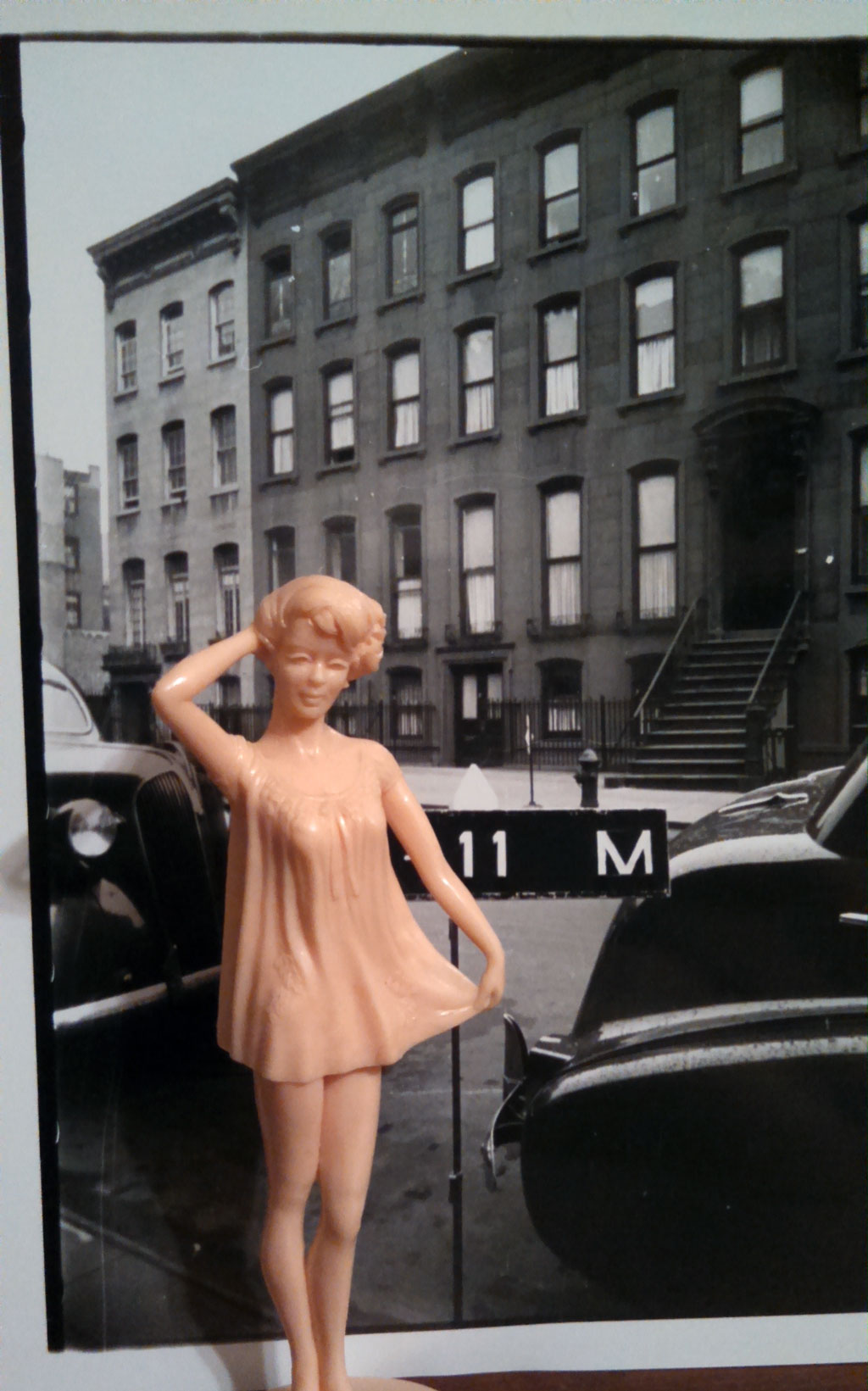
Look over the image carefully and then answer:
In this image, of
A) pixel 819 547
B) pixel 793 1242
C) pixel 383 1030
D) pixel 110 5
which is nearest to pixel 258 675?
pixel 383 1030

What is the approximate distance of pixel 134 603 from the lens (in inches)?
77.0

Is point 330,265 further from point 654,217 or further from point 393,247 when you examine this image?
point 654,217

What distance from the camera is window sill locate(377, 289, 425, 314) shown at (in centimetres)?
191

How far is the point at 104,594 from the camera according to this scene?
6.25 feet

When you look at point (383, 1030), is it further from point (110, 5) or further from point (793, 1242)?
point (110, 5)

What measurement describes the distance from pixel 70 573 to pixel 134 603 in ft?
0.55

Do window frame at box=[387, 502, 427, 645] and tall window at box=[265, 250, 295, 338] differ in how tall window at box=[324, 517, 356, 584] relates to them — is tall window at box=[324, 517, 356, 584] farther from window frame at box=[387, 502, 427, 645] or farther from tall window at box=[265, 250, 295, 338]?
tall window at box=[265, 250, 295, 338]

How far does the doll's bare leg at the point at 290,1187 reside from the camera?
4.33ft

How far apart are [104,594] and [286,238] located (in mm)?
1004

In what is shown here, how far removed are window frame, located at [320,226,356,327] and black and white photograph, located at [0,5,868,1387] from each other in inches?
0.5

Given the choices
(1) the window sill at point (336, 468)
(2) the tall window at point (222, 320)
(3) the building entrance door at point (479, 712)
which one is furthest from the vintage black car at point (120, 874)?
(2) the tall window at point (222, 320)

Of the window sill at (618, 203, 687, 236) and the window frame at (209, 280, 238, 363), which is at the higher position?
the window sill at (618, 203, 687, 236)

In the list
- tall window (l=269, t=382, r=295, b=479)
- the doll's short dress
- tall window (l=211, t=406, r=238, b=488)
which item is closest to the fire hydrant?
the doll's short dress

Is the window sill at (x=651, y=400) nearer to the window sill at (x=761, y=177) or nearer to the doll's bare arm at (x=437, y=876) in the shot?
the window sill at (x=761, y=177)
